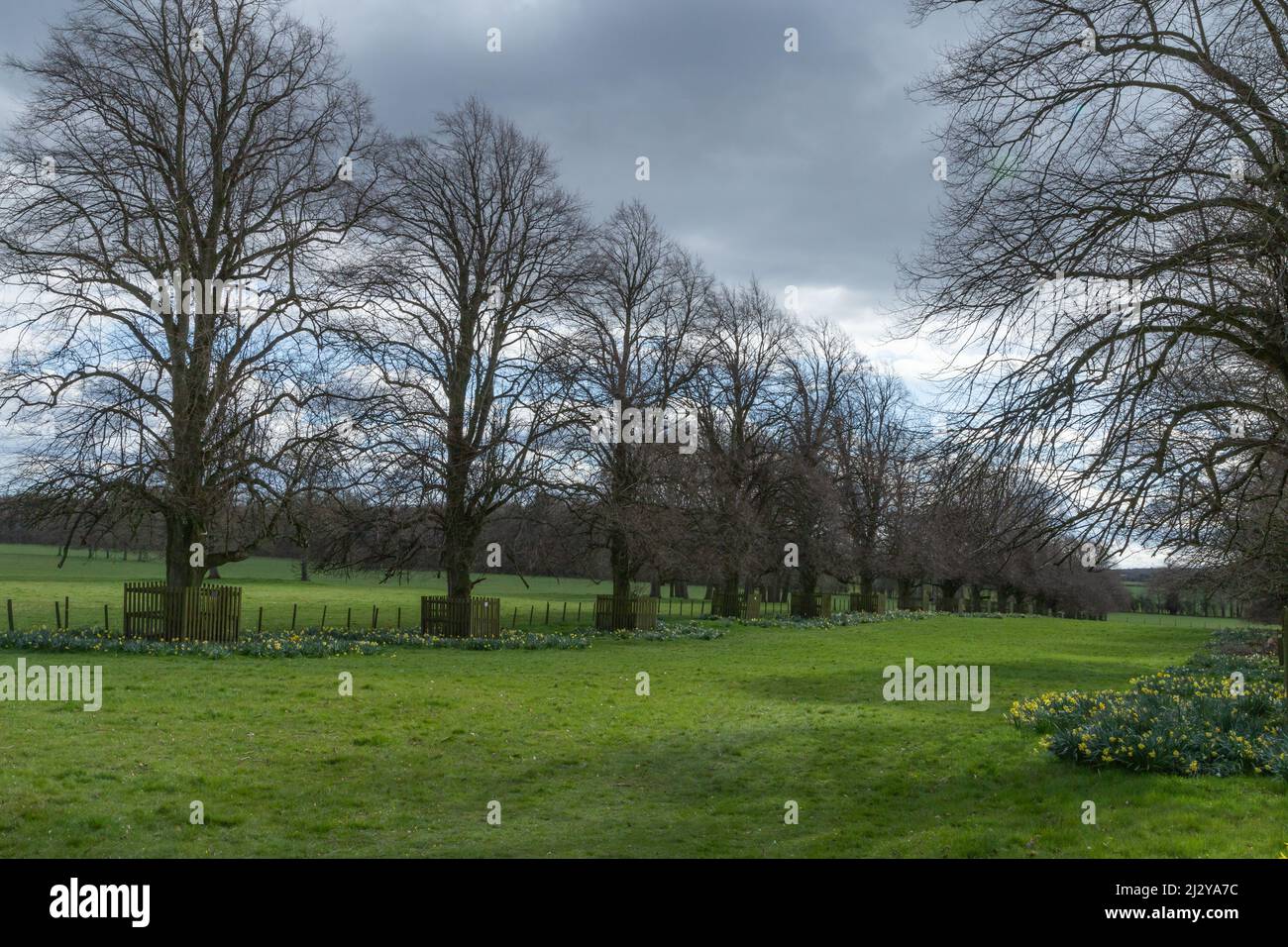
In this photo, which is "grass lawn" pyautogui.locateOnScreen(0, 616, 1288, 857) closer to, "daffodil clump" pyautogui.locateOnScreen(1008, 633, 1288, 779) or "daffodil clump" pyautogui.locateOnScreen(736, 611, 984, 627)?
"daffodil clump" pyautogui.locateOnScreen(1008, 633, 1288, 779)

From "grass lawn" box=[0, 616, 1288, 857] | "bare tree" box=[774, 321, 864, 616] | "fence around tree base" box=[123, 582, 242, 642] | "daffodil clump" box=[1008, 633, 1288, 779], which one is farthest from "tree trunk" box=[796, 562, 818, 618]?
"daffodil clump" box=[1008, 633, 1288, 779]

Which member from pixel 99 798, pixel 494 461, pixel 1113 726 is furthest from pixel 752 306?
pixel 99 798

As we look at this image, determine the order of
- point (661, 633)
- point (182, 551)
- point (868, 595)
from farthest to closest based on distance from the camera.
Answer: point (868, 595) < point (661, 633) < point (182, 551)

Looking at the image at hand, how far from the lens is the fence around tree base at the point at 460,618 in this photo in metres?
28.9

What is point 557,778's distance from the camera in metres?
11.5

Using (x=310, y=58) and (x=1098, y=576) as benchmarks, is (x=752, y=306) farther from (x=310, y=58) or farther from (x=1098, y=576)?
(x=1098, y=576)

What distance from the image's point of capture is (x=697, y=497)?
126 ft

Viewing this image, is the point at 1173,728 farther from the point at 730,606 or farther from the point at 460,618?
the point at 730,606

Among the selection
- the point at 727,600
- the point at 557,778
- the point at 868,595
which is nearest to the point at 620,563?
the point at 727,600

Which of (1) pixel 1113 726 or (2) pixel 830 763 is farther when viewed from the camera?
(2) pixel 830 763

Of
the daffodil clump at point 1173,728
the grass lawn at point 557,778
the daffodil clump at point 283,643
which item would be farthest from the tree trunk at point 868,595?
the daffodil clump at point 1173,728

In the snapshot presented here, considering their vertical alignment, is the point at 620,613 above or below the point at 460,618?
below

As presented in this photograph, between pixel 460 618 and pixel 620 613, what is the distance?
773 centimetres

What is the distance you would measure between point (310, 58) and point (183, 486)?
12858 millimetres
